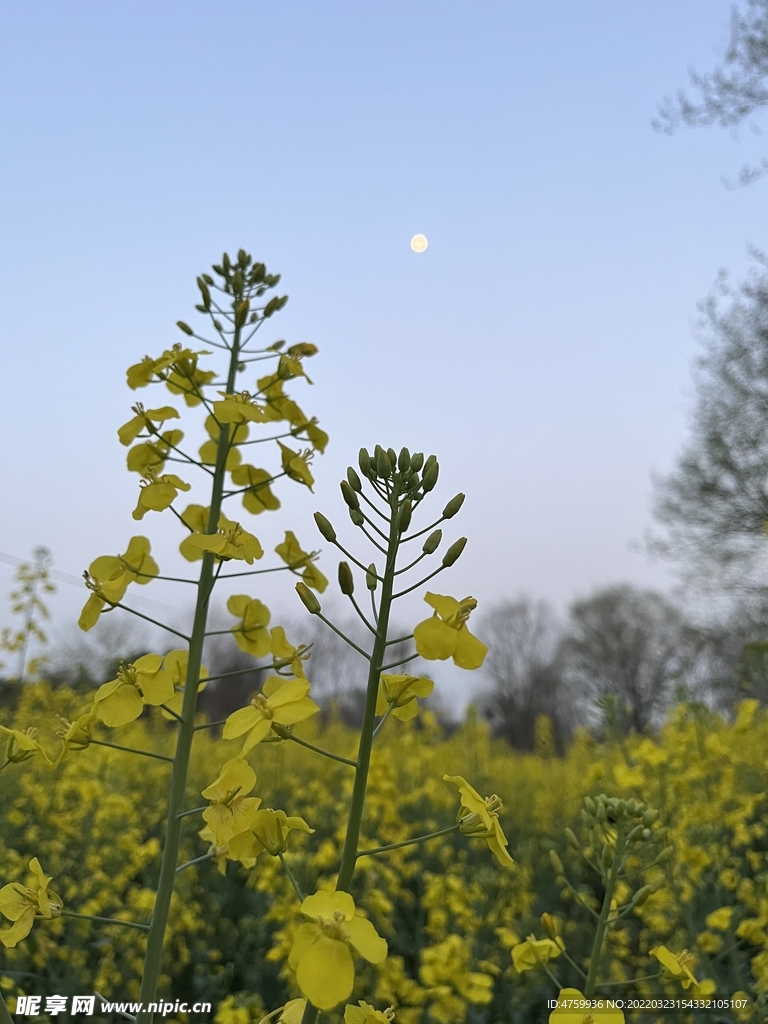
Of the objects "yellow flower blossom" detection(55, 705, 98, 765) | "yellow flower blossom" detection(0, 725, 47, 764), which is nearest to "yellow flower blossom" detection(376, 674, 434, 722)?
"yellow flower blossom" detection(55, 705, 98, 765)

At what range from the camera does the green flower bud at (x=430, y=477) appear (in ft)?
4.10

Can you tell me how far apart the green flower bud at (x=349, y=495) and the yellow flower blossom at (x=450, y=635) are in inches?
8.3

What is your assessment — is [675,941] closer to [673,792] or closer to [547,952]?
[673,792]

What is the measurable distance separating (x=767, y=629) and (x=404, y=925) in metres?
9.34

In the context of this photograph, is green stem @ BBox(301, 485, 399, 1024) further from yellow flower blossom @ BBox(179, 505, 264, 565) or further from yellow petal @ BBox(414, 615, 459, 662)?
yellow flower blossom @ BBox(179, 505, 264, 565)

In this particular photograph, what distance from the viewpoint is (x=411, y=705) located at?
50.0 inches

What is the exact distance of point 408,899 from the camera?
452 cm

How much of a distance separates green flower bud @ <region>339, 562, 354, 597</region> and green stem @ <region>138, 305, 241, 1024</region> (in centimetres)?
41

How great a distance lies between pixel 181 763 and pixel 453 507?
71cm

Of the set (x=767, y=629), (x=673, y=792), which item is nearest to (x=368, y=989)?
(x=673, y=792)

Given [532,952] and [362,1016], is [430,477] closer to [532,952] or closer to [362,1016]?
[362,1016]

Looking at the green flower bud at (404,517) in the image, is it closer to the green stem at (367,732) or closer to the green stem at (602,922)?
the green stem at (367,732)

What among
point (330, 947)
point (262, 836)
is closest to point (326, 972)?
point (330, 947)

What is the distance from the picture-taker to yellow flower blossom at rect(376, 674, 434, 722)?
122cm
